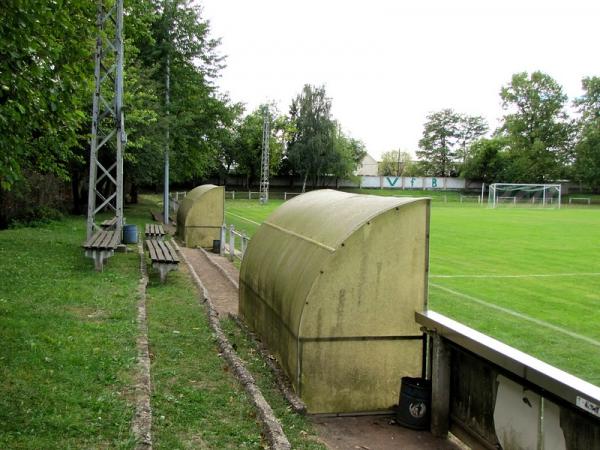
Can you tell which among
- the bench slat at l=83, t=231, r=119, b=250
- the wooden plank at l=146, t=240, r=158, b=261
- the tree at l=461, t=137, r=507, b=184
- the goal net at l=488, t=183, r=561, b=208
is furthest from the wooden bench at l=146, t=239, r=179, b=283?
the tree at l=461, t=137, r=507, b=184

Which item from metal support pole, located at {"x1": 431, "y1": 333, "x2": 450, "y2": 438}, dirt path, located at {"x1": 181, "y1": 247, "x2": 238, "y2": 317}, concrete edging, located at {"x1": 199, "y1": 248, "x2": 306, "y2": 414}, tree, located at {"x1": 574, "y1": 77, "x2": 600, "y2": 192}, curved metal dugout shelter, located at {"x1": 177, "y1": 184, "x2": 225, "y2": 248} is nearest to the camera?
metal support pole, located at {"x1": 431, "y1": 333, "x2": 450, "y2": 438}

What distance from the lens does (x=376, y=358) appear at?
6035 millimetres

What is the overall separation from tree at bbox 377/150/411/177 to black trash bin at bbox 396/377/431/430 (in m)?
119

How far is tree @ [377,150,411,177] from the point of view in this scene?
4879 inches

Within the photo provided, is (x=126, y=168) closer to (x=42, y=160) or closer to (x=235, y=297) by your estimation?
(x=42, y=160)

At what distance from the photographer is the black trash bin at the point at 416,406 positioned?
5637 mm

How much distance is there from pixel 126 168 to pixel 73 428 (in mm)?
26816

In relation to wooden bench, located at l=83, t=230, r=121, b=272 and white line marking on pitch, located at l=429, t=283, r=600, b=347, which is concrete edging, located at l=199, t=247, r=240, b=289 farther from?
white line marking on pitch, located at l=429, t=283, r=600, b=347

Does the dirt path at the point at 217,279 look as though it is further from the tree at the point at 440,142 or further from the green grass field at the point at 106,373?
the tree at the point at 440,142

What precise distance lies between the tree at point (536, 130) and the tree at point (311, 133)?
81.0 ft

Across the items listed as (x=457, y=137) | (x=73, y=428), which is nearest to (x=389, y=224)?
(x=73, y=428)

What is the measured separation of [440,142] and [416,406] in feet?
326

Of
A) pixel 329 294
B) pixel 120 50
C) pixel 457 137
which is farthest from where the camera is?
pixel 457 137

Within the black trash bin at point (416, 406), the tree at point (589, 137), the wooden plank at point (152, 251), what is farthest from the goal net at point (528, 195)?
the black trash bin at point (416, 406)
